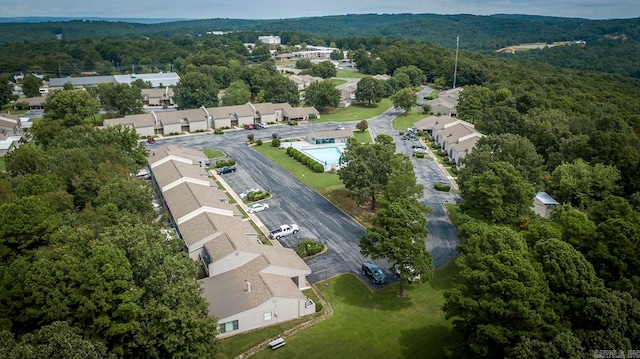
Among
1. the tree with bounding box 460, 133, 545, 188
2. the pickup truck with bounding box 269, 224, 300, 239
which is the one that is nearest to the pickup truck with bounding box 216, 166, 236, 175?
the pickup truck with bounding box 269, 224, 300, 239

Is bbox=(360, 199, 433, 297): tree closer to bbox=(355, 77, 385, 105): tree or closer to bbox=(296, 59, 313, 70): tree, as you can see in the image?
bbox=(355, 77, 385, 105): tree

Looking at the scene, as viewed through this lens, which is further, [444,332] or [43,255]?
[444,332]

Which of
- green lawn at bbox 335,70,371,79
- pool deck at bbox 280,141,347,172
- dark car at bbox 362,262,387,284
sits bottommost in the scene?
dark car at bbox 362,262,387,284

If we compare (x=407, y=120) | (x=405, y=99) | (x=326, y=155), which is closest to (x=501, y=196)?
(x=326, y=155)

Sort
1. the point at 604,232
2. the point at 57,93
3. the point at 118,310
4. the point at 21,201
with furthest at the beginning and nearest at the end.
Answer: the point at 57,93 < the point at 21,201 < the point at 604,232 < the point at 118,310

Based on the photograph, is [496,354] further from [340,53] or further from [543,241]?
[340,53]

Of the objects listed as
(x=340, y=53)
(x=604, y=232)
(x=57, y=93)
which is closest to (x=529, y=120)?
(x=604, y=232)
